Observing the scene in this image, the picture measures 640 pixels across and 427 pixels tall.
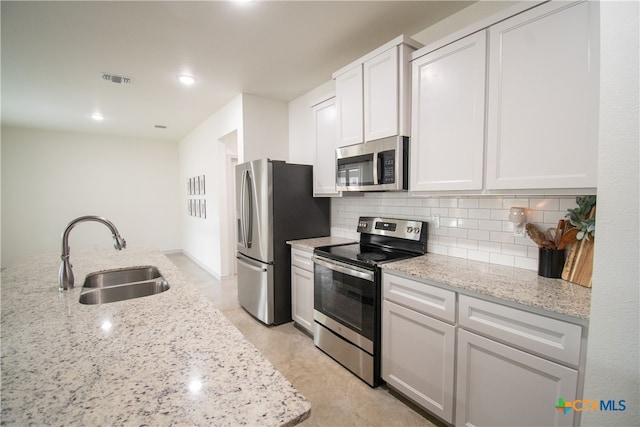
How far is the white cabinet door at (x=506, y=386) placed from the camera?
1210mm

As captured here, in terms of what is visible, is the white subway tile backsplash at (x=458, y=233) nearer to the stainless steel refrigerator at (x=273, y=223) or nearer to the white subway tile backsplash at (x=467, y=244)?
the white subway tile backsplash at (x=467, y=244)

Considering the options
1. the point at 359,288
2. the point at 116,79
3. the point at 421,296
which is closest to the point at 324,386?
the point at 359,288

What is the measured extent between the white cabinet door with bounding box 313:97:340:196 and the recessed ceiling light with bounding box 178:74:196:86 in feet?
4.81

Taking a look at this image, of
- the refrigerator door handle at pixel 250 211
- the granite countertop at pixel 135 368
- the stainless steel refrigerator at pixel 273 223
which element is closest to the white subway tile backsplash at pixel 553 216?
the granite countertop at pixel 135 368

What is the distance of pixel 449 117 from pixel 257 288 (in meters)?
2.51

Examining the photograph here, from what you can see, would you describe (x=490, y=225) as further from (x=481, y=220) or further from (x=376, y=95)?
(x=376, y=95)

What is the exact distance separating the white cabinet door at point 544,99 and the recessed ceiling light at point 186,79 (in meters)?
2.93

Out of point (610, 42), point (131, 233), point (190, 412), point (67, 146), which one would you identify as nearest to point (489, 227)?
point (610, 42)

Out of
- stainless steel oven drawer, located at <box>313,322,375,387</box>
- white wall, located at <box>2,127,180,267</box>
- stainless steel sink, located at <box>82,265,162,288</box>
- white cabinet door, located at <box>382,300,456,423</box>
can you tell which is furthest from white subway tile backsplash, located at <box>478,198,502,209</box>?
white wall, located at <box>2,127,180,267</box>

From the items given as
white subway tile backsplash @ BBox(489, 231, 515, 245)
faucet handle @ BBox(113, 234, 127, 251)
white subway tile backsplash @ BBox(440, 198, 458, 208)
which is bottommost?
white subway tile backsplash @ BBox(489, 231, 515, 245)

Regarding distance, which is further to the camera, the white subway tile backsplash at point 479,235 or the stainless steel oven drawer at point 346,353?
the stainless steel oven drawer at point 346,353

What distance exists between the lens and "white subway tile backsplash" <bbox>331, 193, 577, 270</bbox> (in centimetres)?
169

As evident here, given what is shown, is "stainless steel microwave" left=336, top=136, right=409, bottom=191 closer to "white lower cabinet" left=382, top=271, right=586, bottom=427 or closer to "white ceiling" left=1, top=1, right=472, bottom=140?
"white lower cabinet" left=382, top=271, right=586, bottom=427

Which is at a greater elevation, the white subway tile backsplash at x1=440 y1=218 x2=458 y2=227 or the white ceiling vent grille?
the white ceiling vent grille
